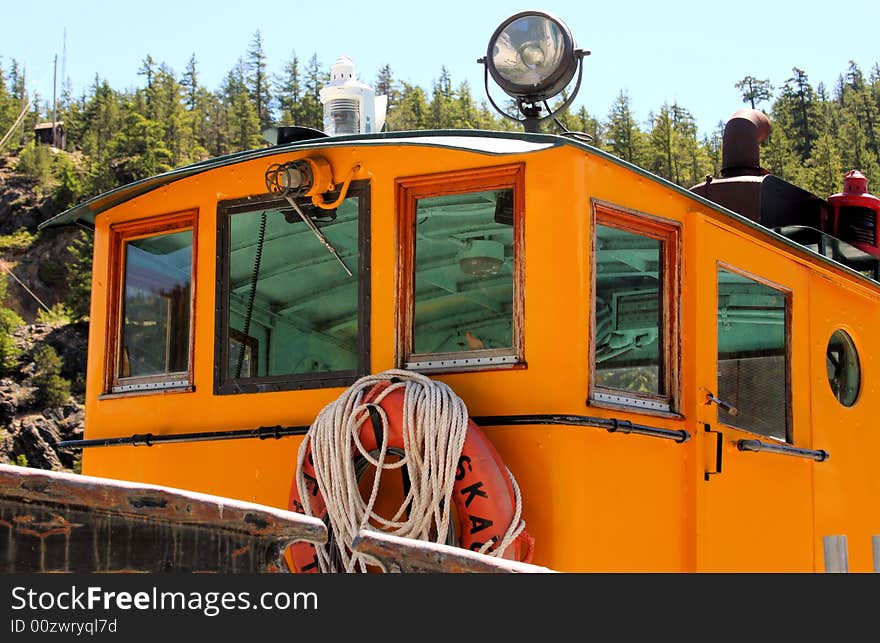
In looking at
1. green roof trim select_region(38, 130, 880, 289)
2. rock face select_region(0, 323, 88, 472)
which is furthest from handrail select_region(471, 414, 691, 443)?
rock face select_region(0, 323, 88, 472)

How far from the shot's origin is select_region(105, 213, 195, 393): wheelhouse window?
5484 mm

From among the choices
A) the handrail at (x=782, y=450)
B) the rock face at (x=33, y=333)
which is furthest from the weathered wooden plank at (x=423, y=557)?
the rock face at (x=33, y=333)

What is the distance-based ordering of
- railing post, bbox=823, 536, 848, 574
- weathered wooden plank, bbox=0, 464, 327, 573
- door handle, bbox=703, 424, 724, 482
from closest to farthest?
weathered wooden plank, bbox=0, 464, 327, 573 → door handle, bbox=703, 424, 724, 482 → railing post, bbox=823, 536, 848, 574

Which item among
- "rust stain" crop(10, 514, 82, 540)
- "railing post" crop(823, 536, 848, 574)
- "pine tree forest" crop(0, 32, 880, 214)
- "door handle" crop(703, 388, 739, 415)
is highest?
"pine tree forest" crop(0, 32, 880, 214)

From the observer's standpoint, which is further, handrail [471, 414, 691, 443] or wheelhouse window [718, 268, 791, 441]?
wheelhouse window [718, 268, 791, 441]

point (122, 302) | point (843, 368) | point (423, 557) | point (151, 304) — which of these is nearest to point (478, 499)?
point (423, 557)

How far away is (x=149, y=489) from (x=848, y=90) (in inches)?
3178

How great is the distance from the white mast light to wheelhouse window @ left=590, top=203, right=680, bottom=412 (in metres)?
1.53

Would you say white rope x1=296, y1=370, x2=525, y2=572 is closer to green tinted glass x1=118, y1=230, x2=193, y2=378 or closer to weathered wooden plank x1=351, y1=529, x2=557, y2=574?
green tinted glass x1=118, y1=230, x2=193, y2=378

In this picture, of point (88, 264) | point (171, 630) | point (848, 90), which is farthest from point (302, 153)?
point (848, 90)

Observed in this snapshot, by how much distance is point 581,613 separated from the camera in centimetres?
269

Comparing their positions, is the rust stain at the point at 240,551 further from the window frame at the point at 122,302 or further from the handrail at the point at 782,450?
the handrail at the point at 782,450

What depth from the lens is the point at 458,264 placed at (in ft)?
16.0

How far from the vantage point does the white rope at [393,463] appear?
4176mm
